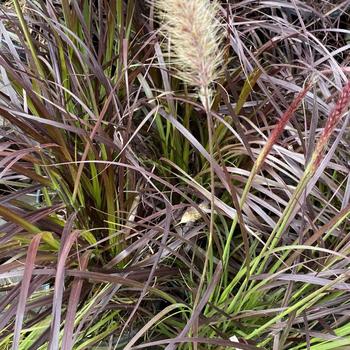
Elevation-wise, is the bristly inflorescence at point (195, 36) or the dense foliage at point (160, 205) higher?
the bristly inflorescence at point (195, 36)

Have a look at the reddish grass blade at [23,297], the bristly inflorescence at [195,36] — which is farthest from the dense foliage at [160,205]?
the bristly inflorescence at [195,36]

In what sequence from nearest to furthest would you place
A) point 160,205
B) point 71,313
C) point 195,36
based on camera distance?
point 195,36 < point 71,313 < point 160,205

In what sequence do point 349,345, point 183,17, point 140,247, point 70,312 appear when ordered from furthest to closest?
point 140,247 → point 349,345 → point 70,312 → point 183,17

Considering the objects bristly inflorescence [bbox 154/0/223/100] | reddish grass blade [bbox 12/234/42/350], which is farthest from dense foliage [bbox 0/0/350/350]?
bristly inflorescence [bbox 154/0/223/100]

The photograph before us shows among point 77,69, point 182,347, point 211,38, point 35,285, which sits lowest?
point 182,347

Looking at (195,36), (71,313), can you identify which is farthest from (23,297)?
(195,36)

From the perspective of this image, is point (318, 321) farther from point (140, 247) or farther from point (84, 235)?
point (84, 235)

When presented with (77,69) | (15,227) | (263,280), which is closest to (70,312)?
(15,227)

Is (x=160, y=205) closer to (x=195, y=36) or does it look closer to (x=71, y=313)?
(x=71, y=313)

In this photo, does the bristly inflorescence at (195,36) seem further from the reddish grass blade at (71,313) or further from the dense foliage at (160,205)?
the reddish grass blade at (71,313)

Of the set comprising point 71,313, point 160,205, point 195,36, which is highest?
point 195,36

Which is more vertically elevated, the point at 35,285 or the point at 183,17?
the point at 183,17
